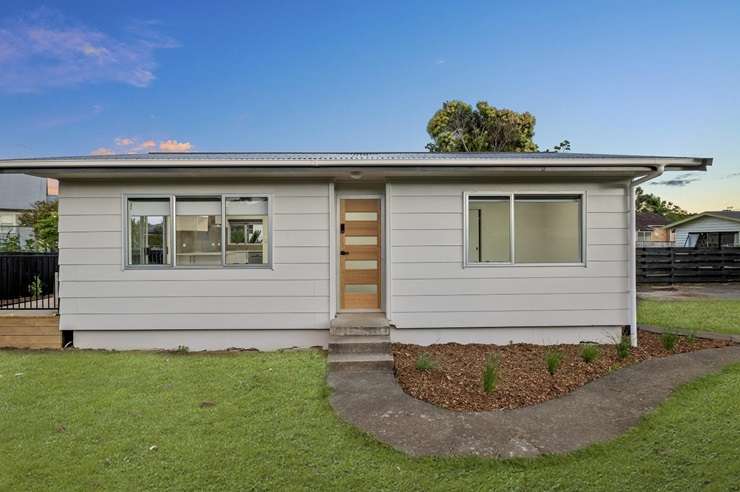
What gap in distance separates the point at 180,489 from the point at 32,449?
1418mm

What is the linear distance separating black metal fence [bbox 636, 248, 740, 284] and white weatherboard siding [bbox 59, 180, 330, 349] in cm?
1367

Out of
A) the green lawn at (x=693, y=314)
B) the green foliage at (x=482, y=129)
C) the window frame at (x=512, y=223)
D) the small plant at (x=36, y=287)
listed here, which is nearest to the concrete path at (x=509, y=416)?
the window frame at (x=512, y=223)

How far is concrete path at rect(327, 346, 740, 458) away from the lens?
9.83 feet

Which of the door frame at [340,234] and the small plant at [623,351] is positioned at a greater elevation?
the door frame at [340,234]

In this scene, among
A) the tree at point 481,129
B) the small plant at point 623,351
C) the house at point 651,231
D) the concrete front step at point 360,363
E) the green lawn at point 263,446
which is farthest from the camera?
the house at point 651,231

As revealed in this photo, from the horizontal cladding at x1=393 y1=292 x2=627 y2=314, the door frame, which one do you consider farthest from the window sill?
the door frame

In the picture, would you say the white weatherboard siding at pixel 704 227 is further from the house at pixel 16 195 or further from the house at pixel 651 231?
the house at pixel 16 195

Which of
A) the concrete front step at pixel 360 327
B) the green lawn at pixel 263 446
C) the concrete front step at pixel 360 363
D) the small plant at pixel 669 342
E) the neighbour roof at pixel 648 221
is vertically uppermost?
the neighbour roof at pixel 648 221

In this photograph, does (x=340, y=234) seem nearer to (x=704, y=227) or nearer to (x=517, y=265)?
(x=517, y=265)

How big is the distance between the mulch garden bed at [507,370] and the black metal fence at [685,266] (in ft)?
32.8

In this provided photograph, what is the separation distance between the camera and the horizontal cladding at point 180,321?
575 centimetres

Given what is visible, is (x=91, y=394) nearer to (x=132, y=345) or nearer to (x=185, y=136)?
(x=132, y=345)

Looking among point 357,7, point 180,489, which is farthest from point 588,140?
point 180,489

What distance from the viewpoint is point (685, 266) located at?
14.6 metres
